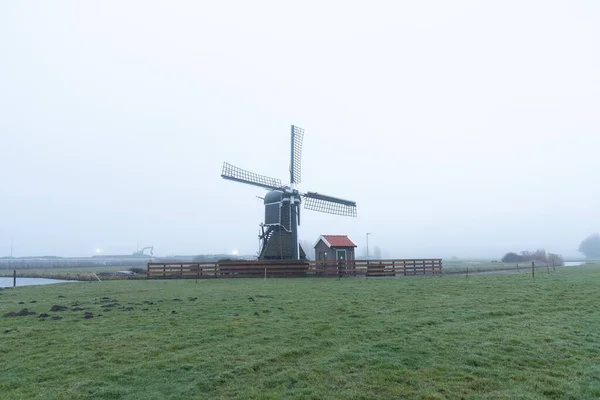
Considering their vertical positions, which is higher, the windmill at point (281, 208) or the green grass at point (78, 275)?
the windmill at point (281, 208)

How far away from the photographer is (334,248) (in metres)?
34.5

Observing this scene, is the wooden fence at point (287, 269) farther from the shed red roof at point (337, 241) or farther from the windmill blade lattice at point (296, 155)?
the windmill blade lattice at point (296, 155)

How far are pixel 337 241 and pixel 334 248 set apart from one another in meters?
1.13

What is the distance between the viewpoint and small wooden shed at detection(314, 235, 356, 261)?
34.6 meters

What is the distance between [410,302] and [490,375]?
287 inches

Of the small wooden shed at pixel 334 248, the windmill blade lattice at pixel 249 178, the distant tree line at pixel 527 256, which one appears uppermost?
the windmill blade lattice at pixel 249 178

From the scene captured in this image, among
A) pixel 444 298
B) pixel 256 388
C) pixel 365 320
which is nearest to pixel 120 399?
pixel 256 388

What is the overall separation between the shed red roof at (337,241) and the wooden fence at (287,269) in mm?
3631

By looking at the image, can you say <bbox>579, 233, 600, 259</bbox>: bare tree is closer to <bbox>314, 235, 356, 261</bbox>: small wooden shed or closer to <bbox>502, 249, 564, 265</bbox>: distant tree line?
<bbox>502, 249, 564, 265</bbox>: distant tree line

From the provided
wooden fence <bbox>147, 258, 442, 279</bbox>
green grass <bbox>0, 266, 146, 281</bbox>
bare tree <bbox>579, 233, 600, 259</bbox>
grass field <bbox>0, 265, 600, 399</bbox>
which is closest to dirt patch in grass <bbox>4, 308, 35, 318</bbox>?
grass field <bbox>0, 265, 600, 399</bbox>

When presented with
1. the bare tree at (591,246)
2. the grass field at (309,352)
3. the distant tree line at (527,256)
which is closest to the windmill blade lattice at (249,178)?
the grass field at (309,352)

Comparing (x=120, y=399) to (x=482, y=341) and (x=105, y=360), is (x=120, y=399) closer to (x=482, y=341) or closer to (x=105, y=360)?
(x=105, y=360)

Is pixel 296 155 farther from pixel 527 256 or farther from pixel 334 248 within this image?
pixel 527 256

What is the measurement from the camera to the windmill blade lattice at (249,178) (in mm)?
37625
